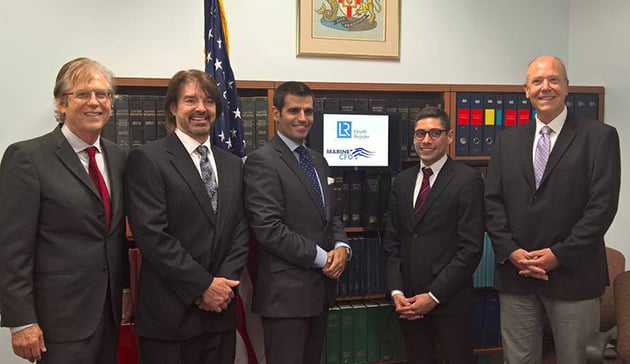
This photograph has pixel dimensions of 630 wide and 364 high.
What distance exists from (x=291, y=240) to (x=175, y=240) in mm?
467

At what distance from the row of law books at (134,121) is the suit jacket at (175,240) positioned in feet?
2.12

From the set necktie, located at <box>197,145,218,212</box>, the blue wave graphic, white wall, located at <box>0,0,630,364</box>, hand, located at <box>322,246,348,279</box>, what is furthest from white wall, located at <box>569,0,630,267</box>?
necktie, located at <box>197,145,218,212</box>

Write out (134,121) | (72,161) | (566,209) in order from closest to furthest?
(72,161) → (566,209) → (134,121)

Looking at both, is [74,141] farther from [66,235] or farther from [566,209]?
[566,209]

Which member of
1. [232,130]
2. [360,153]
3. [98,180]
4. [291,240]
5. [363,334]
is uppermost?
[232,130]

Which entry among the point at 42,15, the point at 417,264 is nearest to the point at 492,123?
the point at 417,264

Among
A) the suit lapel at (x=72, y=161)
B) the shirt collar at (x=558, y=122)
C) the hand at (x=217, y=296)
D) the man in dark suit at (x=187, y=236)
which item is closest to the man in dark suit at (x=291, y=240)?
the man in dark suit at (x=187, y=236)

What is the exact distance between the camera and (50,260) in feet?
5.81

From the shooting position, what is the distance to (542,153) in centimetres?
228

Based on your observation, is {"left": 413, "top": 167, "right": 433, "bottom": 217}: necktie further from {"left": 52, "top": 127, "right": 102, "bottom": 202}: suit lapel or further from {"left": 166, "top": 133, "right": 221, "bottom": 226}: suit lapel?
{"left": 52, "top": 127, "right": 102, "bottom": 202}: suit lapel

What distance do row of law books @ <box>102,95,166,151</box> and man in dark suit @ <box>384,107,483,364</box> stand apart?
52.3 inches

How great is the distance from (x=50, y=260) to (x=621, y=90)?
315 cm

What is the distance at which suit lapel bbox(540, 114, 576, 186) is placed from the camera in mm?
2209

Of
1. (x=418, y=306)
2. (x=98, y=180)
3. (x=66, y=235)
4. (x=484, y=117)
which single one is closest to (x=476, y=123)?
(x=484, y=117)
